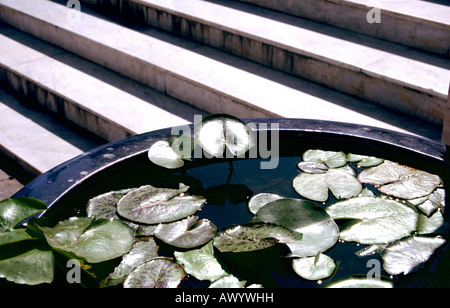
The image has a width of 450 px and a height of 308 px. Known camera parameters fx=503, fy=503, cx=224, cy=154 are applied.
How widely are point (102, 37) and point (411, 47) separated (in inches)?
64.5

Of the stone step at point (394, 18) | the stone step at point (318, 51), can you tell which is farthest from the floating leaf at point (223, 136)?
the stone step at point (394, 18)

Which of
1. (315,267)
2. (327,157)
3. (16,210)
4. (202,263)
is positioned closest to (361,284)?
(315,267)

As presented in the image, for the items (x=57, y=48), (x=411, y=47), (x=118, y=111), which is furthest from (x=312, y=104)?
(x=57, y=48)

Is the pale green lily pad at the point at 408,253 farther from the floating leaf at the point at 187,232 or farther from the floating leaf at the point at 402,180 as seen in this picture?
the floating leaf at the point at 187,232

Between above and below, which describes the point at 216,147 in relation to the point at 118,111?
above

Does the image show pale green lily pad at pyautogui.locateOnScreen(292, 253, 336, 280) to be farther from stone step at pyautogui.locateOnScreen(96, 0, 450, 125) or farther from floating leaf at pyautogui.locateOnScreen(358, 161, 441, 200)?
stone step at pyautogui.locateOnScreen(96, 0, 450, 125)

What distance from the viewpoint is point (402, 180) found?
118 centimetres

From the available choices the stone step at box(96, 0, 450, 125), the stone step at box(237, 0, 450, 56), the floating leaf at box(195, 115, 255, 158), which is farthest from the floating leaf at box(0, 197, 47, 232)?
the stone step at box(237, 0, 450, 56)

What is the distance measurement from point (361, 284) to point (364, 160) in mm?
401

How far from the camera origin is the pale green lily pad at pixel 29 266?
863 millimetres

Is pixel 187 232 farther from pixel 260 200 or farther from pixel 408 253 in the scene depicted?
pixel 408 253

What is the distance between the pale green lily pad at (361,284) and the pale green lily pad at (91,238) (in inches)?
16.7

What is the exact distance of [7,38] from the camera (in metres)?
3.19

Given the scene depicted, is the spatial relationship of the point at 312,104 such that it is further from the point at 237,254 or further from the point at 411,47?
the point at 237,254
